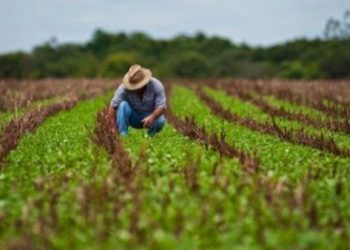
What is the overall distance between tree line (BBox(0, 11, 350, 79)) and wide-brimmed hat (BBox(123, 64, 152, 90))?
49507 mm

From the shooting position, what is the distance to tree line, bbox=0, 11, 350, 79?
66938mm

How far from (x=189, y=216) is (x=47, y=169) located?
301cm

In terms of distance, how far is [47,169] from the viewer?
8695 millimetres

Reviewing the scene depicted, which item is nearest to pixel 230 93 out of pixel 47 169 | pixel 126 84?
pixel 126 84

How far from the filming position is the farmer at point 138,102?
11.6 meters

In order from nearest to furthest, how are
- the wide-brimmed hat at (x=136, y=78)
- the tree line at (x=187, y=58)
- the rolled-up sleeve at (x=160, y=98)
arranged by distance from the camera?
the wide-brimmed hat at (x=136, y=78), the rolled-up sleeve at (x=160, y=98), the tree line at (x=187, y=58)

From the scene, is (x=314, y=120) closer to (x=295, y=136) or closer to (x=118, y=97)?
(x=295, y=136)

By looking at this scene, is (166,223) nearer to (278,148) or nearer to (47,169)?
(47,169)

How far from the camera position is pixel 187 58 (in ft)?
272

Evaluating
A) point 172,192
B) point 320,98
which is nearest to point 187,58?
point 320,98

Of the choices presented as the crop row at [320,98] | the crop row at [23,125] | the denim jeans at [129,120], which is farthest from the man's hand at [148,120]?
the crop row at [320,98]

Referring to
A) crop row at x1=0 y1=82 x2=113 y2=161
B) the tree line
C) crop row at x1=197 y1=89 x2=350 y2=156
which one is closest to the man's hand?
crop row at x1=0 y1=82 x2=113 y2=161

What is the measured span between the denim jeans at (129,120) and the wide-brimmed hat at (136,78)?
0.41 meters

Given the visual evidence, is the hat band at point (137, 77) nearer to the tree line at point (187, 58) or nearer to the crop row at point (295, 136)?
the crop row at point (295, 136)
